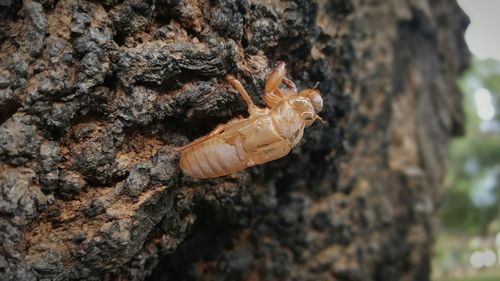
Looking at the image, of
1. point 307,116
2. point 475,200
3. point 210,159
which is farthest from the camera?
point 475,200

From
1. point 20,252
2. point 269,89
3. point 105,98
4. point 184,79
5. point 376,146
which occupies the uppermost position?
point 376,146

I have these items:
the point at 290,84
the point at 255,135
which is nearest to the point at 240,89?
the point at 255,135

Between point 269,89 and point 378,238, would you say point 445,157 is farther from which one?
point 269,89

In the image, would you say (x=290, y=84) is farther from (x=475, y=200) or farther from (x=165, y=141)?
(x=475, y=200)

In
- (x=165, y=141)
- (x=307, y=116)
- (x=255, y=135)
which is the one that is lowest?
(x=165, y=141)

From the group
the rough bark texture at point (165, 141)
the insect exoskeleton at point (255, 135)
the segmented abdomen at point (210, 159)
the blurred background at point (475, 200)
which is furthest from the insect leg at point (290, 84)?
the blurred background at point (475, 200)

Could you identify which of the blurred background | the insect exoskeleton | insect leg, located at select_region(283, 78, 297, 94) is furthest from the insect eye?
the blurred background

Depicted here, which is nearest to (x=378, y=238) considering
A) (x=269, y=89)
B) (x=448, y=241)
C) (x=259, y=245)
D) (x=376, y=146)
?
(x=376, y=146)
